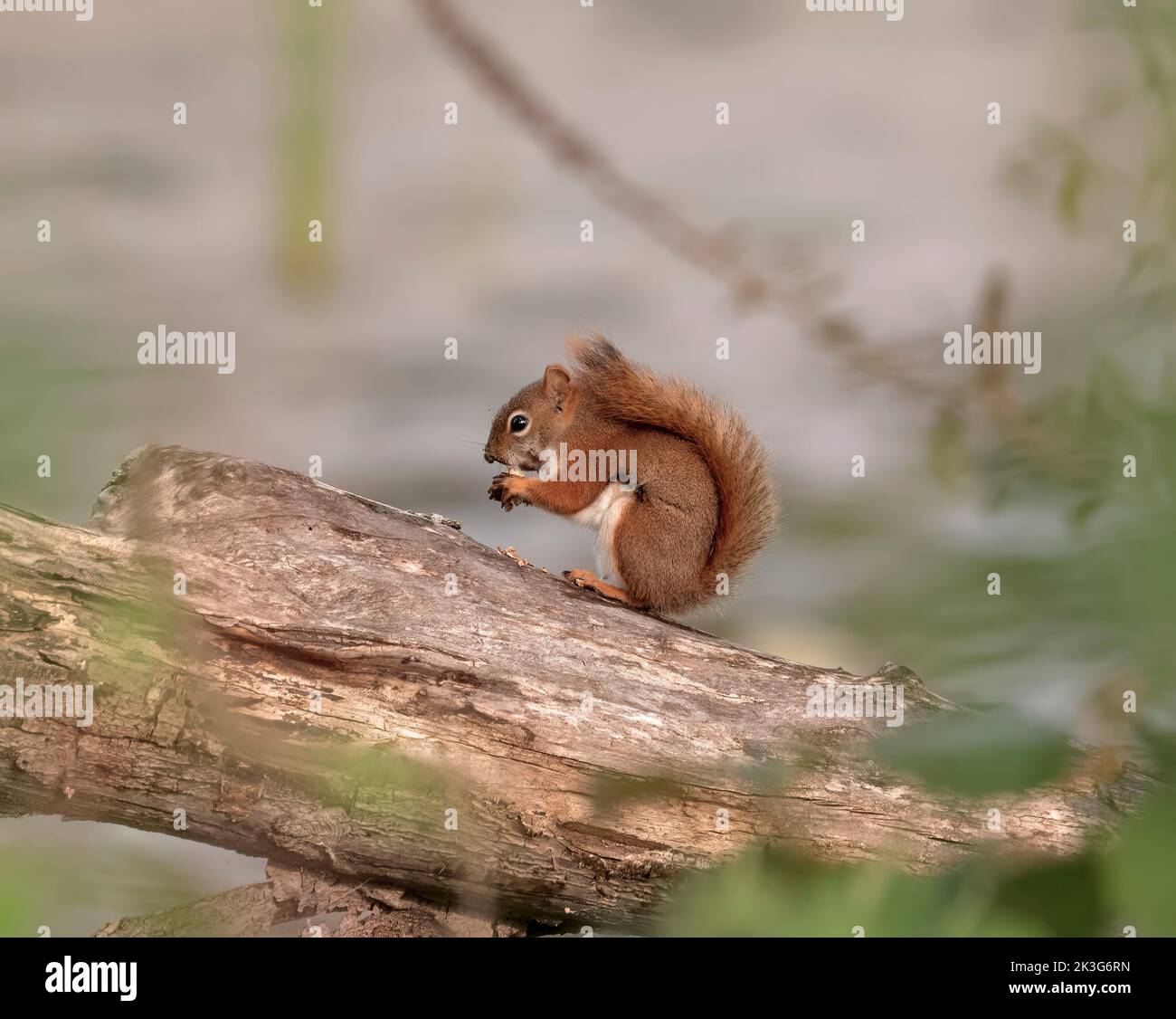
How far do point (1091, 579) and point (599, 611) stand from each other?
1858 mm

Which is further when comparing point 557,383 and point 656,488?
point 557,383

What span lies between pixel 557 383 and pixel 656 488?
1.32 ft

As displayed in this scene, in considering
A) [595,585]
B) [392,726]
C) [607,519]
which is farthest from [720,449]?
[392,726]

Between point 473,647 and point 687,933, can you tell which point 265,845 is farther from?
point 687,933

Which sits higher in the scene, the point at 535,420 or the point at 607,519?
the point at 535,420

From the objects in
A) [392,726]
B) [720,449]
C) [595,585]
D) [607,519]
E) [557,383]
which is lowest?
[392,726]

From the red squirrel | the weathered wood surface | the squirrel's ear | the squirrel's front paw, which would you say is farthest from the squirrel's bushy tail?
the weathered wood surface

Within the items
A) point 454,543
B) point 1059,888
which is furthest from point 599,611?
point 1059,888

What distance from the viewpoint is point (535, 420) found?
2.63m

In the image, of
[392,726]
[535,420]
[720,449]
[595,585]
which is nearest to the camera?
[392,726]

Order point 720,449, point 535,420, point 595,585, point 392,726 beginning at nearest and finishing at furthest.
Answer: point 392,726
point 595,585
point 720,449
point 535,420

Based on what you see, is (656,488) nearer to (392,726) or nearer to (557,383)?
(557,383)

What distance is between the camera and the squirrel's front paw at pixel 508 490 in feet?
8.21

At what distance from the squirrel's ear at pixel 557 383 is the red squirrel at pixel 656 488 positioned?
7cm
